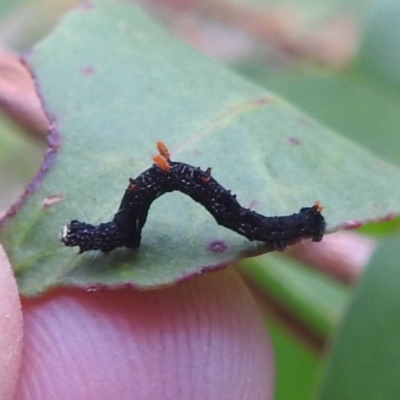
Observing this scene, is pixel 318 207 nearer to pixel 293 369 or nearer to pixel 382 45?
pixel 293 369

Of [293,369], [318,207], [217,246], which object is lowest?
[293,369]

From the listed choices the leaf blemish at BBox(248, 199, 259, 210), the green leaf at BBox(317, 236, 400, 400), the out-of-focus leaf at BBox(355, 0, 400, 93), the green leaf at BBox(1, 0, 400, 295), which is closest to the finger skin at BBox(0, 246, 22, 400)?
the green leaf at BBox(1, 0, 400, 295)

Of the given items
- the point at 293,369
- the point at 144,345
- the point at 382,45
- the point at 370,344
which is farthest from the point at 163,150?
the point at 382,45

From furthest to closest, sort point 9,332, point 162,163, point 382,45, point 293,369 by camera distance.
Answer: point 382,45, point 293,369, point 162,163, point 9,332

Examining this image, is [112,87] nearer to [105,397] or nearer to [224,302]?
[224,302]

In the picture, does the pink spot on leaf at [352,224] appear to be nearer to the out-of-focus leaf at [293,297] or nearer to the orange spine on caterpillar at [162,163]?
the orange spine on caterpillar at [162,163]

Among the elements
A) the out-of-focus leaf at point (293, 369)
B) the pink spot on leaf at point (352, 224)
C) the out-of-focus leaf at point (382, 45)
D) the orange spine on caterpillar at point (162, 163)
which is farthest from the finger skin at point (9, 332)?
the out-of-focus leaf at point (382, 45)

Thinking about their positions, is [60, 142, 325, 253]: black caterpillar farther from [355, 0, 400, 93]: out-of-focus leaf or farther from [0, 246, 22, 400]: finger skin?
[355, 0, 400, 93]: out-of-focus leaf
